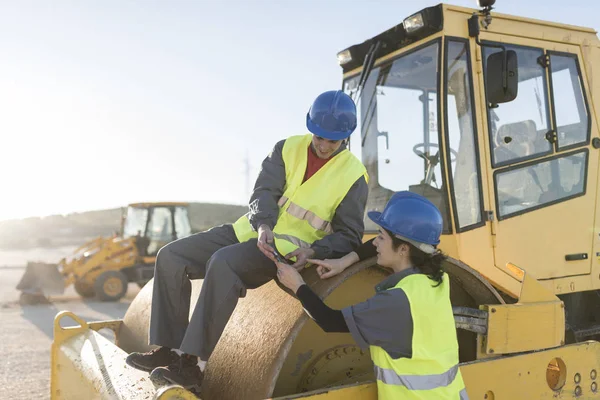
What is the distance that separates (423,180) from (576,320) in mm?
1514

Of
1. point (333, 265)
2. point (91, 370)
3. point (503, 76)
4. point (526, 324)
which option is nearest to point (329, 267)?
point (333, 265)

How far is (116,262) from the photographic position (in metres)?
13.9

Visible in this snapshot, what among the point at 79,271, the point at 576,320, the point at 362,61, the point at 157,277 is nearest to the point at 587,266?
the point at 576,320

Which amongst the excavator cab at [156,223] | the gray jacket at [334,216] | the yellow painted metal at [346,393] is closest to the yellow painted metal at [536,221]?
the gray jacket at [334,216]

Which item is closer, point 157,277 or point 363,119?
point 157,277

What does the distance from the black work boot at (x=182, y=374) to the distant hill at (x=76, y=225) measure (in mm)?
45303

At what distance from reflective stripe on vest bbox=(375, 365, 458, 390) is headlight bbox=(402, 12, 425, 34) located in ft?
7.62

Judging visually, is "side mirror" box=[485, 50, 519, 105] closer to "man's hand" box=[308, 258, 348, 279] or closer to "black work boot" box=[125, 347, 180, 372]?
"man's hand" box=[308, 258, 348, 279]

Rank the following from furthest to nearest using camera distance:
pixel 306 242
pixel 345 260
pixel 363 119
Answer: pixel 363 119 → pixel 306 242 → pixel 345 260

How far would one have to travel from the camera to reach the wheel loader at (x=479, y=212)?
2.83m

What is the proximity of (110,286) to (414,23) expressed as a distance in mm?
11248

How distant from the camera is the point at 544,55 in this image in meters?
4.12

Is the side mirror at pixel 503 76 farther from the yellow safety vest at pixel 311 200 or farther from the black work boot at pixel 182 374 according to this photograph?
the black work boot at pixel 182 374

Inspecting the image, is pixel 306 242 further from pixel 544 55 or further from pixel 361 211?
pixel 544 55
